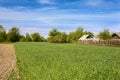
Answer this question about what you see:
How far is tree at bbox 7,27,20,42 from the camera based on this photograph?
10088 centimetres

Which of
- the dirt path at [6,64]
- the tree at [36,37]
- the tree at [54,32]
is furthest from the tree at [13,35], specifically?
the dirt path at [6,64]

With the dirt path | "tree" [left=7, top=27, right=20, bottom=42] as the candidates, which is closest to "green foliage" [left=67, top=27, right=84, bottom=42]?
"tree" [left=7, top=27, right=20, bottom=42]

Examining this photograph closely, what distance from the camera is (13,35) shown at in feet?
334

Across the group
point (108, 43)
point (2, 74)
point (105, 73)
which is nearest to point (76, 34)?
point (108, 43)

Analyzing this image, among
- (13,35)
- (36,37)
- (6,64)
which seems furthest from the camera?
(36,37)

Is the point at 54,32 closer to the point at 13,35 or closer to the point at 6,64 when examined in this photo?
the point at 13,35

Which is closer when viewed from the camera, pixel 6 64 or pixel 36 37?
pixel 6 64

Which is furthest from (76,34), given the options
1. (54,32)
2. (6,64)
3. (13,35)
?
(6,64)

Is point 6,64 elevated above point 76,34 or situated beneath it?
situated beneath

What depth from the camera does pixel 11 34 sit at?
102 meters

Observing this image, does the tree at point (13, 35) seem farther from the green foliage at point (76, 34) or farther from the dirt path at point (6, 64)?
the dirt path at point (6, 64)

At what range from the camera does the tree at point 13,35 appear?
331 feet

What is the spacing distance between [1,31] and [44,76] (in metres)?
97.0

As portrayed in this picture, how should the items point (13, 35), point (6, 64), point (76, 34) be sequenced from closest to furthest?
point (6, 64)
point (13, 35)
point (76, 34)
